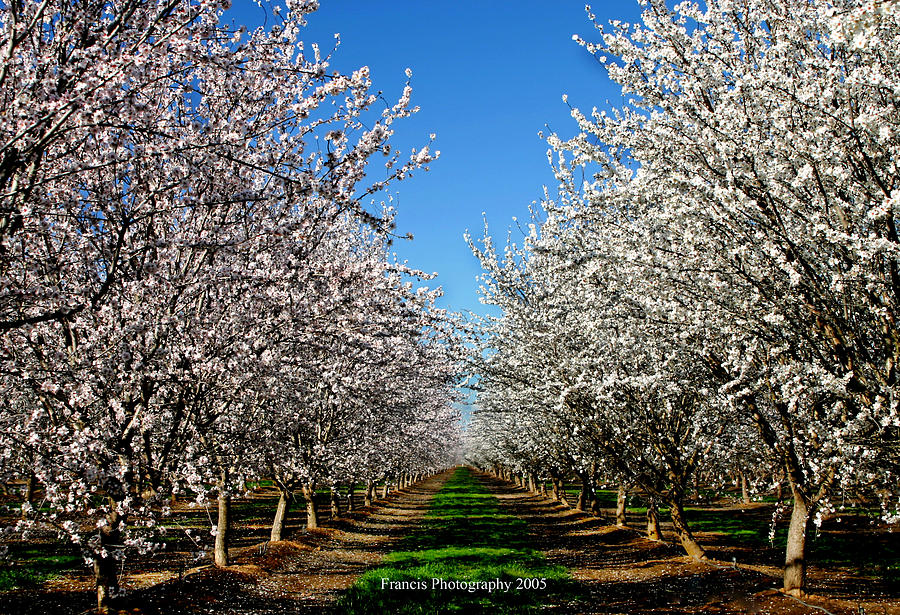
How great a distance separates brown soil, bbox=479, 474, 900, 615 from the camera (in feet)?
35.4

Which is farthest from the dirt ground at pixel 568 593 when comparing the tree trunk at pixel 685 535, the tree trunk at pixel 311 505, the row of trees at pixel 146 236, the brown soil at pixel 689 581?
the row of trees at pixel 146 236

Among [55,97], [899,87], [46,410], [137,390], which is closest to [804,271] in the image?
[899,87]

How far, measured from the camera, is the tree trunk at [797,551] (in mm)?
10938

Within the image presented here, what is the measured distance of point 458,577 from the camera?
44.7 feet

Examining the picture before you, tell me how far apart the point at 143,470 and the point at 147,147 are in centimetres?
467

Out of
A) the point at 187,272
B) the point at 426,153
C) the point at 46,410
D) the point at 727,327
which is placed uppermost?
the point at 426,153

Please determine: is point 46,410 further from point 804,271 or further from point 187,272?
point 804,271

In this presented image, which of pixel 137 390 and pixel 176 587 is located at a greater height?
pixel 137 390

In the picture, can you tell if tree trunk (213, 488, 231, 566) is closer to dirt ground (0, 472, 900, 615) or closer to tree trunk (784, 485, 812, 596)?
dirt ground (0, 472, 900, 615)

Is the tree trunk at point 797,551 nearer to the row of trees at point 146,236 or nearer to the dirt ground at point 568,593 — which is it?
the dirt ground at point 568,593

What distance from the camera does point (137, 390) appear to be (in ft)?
24.7

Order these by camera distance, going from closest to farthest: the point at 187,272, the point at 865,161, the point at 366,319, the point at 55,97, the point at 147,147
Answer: the point at 55,97 → the point at 147,147 → the point at 865,161 → the point at 187,272 → the point at 366,319

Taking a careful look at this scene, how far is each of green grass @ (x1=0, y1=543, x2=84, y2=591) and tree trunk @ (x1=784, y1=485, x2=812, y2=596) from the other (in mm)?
14000

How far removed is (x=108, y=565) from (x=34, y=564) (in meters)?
10.2
